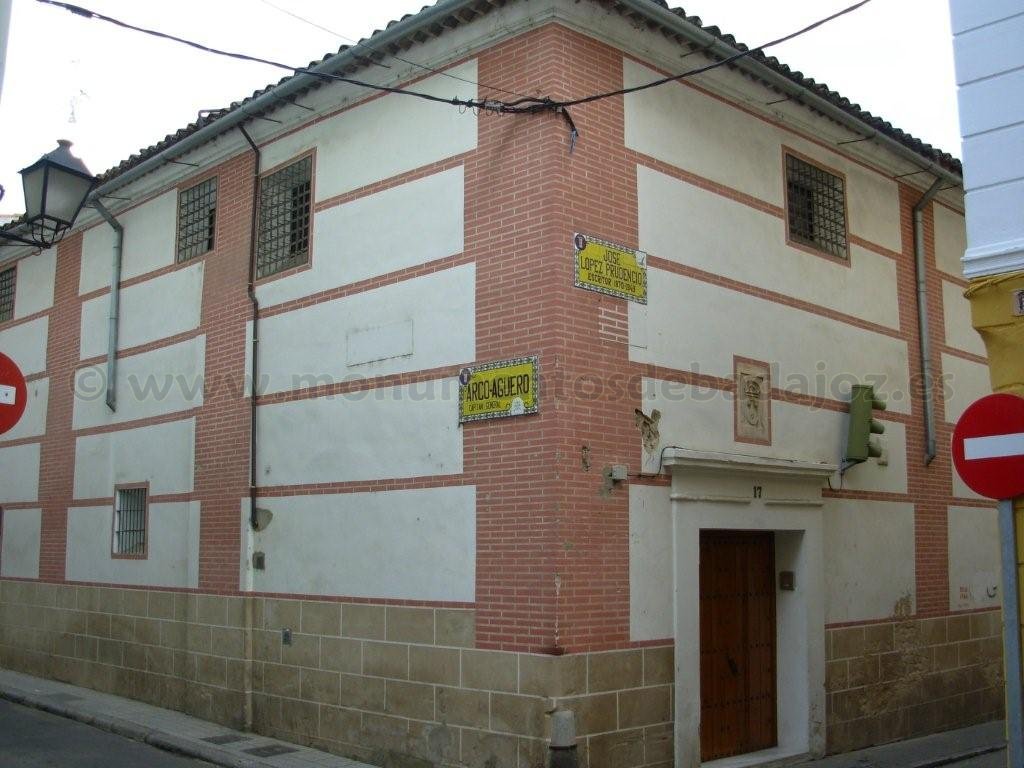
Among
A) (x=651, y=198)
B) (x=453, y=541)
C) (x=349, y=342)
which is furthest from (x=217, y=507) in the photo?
(x=651, y=198)

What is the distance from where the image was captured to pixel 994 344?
22.2 ft

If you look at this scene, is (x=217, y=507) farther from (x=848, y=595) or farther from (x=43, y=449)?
(x=848, y=595)

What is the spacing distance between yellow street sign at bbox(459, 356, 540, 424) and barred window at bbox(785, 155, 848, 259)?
369 cm

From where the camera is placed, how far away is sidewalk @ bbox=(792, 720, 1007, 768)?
9689 millimetres

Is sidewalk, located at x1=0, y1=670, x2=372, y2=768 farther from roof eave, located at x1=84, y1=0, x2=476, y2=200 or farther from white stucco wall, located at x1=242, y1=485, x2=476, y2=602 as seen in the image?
roof eave, located at x1=84, y1=0, x2=476, y2=200

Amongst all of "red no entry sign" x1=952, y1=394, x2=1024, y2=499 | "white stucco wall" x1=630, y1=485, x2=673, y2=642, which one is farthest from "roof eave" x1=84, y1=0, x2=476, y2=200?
"red no entry sign" x1=952, y1=394, x2=1024, y2=499

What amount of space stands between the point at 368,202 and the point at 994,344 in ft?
17.9

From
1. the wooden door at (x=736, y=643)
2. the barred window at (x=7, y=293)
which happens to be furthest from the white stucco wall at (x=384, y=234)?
the barred window at (x=7, y=293)

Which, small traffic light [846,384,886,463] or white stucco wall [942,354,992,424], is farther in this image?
white stucco wall [942,354,992,424]

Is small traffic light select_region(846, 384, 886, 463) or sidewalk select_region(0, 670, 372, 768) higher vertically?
small traffic light select_region(846, 384, 886, 463)

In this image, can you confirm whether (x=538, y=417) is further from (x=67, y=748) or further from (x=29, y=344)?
(x=29, y=344)

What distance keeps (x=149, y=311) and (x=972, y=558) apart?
980 centimetres

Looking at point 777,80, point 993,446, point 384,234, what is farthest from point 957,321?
point 993,446

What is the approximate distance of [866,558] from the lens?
35.3 feet
